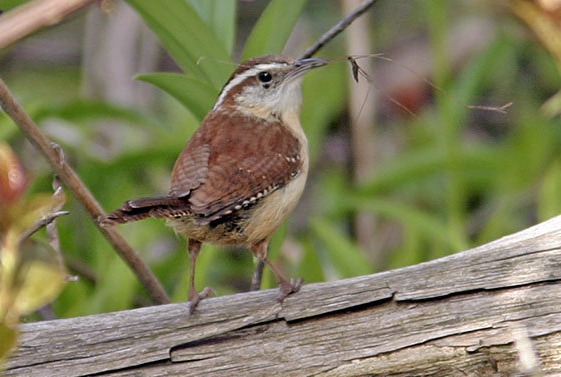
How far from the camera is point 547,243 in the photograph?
79.1 inches

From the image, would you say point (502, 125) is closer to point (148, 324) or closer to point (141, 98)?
point (141, 98)

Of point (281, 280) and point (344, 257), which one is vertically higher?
point (281, 280)

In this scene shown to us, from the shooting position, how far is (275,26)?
2.70 meters

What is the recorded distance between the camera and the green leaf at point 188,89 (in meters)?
2.45

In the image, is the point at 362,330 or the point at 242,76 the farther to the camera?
the point at 242,76

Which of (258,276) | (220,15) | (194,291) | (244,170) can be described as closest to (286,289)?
(194,291)

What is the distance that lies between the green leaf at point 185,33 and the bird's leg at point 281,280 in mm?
618

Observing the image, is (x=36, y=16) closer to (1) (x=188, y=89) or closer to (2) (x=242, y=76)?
(1) (x=188, y=89)

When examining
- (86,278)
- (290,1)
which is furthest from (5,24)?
(86,278)

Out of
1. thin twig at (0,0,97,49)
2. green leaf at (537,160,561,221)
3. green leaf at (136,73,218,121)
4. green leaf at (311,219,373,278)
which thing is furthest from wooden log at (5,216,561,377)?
green leaf at (537,160,561,221)

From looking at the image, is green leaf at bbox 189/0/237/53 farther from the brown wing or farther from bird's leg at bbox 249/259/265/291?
bird's leg at bbox 249/259/265/291

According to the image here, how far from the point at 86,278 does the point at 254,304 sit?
1482mm

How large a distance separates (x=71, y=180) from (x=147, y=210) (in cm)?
39

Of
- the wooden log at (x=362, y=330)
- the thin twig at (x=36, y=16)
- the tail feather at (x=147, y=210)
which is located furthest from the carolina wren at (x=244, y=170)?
the thin twig at (x=36, y=16)
